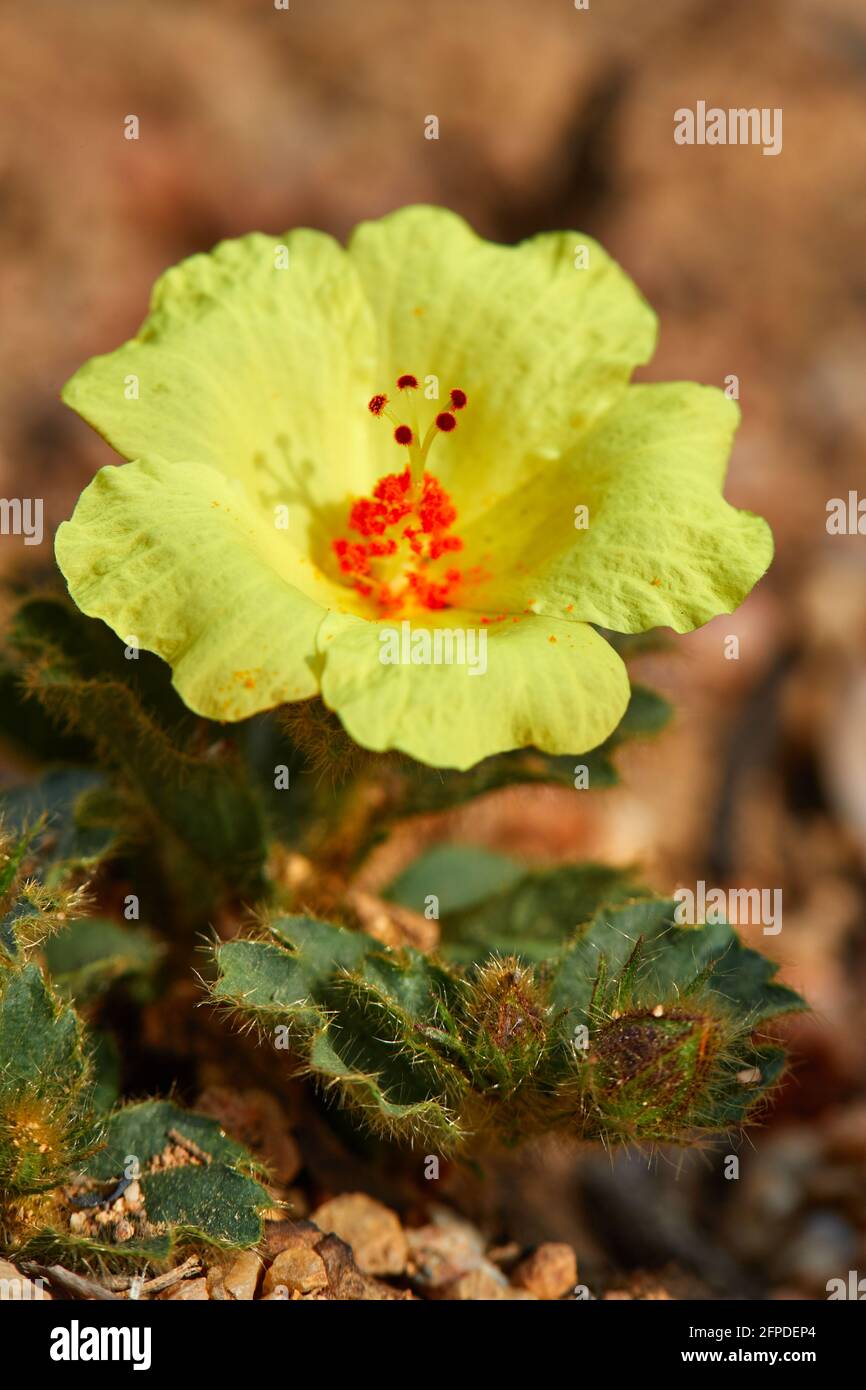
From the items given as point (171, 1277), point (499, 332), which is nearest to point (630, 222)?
point (499, 332)

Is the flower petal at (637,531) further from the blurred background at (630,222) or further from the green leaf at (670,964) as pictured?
the blurred background at (630,222)

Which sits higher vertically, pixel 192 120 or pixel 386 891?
pixel 192 120

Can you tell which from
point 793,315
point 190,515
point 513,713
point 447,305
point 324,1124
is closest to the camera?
point 513,713

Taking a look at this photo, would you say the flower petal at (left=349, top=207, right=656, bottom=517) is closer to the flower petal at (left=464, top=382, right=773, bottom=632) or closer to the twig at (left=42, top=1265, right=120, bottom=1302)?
the flower petal at (left=464, top=382, right=773, bottom=632)

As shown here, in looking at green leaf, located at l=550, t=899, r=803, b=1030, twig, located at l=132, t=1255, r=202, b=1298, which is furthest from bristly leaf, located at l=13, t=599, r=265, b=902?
twig, located at l=132, t=1255, r=202, b=1298

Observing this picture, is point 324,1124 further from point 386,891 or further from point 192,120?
point 192,120

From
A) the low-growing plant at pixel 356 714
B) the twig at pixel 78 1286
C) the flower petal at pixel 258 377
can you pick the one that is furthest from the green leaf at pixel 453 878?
the twig at pixel 78 1286

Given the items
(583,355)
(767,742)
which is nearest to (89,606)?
(583,355)
